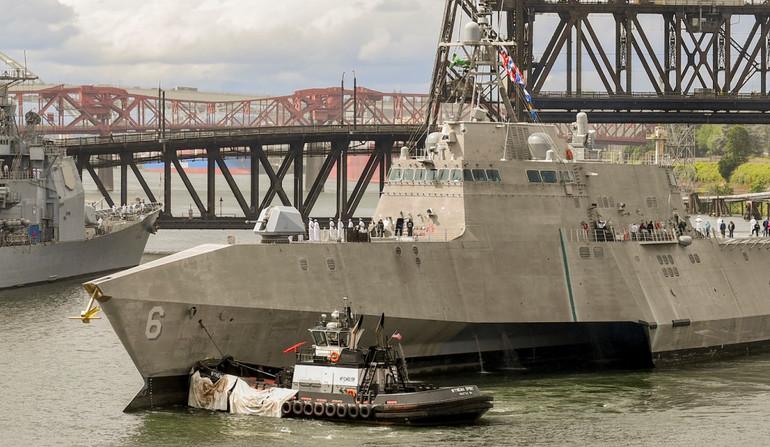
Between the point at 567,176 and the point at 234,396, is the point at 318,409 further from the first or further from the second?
the point at 567,176

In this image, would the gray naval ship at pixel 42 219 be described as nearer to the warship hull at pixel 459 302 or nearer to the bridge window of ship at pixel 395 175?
the bridge window of ship at pixel 395 175

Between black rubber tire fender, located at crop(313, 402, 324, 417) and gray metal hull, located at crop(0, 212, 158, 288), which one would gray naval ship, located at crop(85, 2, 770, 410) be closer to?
black rubber tire fender, located at crop(313, 402, 324, 417)

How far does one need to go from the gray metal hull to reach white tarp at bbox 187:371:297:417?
117ft

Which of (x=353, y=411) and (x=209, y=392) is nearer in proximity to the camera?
(x=353, y=411)

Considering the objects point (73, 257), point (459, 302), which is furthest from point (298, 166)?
point (459, 302)

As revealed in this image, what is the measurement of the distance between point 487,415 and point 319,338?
474 cm

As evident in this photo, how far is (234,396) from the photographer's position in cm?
3584

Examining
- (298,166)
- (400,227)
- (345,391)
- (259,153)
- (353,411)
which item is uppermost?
(259,153)

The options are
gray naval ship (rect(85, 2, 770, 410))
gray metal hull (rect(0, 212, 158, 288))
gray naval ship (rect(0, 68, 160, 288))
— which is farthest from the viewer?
gray naval ship (rect(0, 68, 160, 288))

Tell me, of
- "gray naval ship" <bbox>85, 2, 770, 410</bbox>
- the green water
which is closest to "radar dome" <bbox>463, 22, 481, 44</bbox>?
"gray naval ship" <bbox>85, 2, 770, 410</bbox>

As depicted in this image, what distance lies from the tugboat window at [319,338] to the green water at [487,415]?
217cm

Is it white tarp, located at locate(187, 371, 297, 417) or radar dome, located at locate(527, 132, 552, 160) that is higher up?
radar dome, located at locate(527, 132, 552, 160)

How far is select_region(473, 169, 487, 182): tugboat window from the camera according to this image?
42406 millimetres

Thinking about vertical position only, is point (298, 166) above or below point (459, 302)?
above
